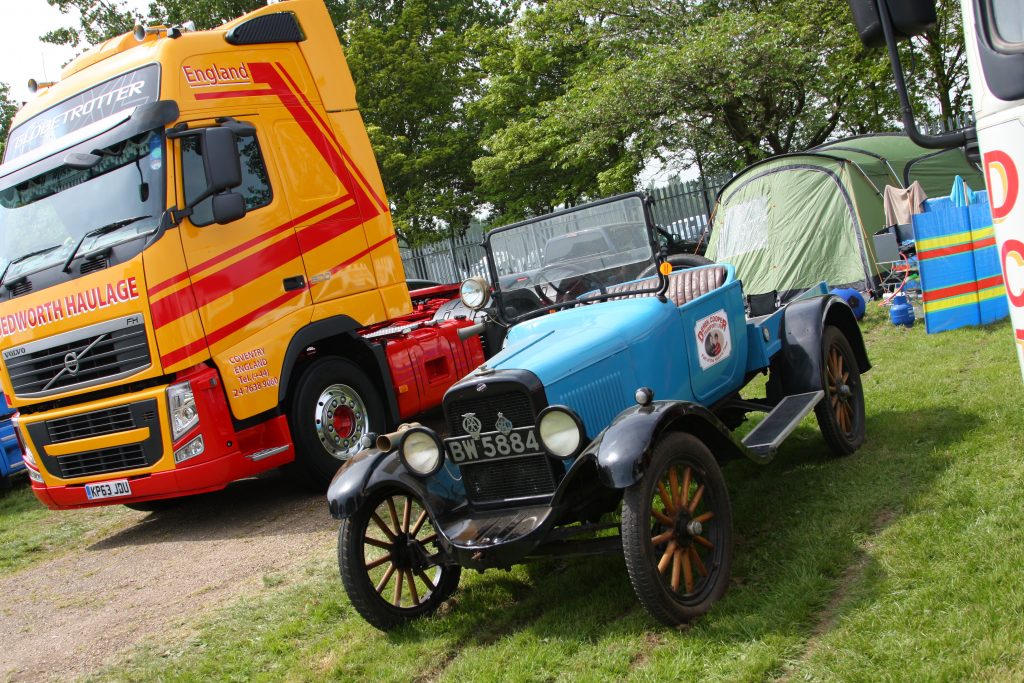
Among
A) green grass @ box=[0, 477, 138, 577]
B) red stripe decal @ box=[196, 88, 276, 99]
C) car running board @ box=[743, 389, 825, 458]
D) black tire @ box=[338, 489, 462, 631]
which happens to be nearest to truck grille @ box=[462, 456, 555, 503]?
black tire @ box=[338, 489, 462, 631]

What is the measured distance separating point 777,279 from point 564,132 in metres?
9.53

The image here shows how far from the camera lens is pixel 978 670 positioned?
322 centimetres

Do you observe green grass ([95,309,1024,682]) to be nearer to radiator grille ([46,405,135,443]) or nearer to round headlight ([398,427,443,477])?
round headlight ([398,427,443,477])

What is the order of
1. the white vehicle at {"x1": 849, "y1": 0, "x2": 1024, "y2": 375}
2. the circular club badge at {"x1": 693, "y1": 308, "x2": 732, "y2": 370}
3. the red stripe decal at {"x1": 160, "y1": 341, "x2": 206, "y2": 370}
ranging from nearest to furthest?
the white vehicle at {"x1": 849, "y1": 0, "x2": 1024, "y2": 375} < the circular club badge at {"x1": 693, "y1": 308, "x2": 732, "y2": 370} < the red stripe decal at {"x1": 160, "y1": 341, "x2": 206, "y2": 370}

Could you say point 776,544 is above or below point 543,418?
below

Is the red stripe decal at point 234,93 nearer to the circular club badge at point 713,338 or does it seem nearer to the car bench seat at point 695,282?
the car bench seat at point 695,282

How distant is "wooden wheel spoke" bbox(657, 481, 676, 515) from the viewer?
4141mm

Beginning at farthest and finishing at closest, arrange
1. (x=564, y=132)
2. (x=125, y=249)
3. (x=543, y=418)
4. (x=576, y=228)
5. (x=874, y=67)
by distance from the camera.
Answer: (x=564, y=132)
(x=874, y=67)
(x=125, y=249)
(x=576, y=228)
(x=543, y=418)

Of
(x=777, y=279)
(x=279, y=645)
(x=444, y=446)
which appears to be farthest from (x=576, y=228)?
(x=777, y=279)

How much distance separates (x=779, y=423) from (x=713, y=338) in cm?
71

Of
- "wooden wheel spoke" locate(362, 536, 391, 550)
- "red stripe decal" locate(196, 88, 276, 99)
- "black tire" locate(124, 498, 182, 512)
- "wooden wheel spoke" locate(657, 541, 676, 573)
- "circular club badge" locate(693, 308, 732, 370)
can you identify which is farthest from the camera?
"black tire" locate(124, 498, 182, 512)

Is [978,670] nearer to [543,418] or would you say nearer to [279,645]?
[543,418]

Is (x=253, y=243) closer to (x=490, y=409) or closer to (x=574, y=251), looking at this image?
(x=574, y=251)

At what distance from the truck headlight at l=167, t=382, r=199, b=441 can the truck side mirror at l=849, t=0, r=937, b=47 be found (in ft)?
17.8
